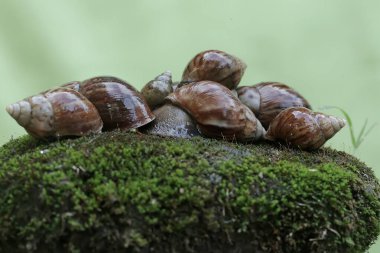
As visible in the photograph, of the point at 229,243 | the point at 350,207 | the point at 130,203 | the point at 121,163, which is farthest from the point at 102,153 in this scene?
the point at 350,207

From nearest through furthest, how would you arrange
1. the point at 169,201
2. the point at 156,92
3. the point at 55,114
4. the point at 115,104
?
the point at 169,201
the point at 55,114
the point at 115,104
the point at 156,92

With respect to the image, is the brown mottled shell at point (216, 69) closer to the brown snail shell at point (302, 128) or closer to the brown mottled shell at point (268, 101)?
the brown mottled shell at point (268, 101)

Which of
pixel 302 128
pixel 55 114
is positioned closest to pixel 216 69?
pixel 302 128

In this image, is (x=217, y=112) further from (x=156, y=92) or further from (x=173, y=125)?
(x=156, y=92)

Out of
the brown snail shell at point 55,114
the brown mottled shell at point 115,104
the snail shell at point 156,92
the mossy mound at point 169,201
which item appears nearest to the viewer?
the mossy mound at point 169,201

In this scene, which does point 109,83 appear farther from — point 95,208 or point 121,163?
point 95,208

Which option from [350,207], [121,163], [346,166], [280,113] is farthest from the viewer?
[280,113]

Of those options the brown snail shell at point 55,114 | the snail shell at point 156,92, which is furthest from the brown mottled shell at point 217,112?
the brown snail shell at point 55,114
